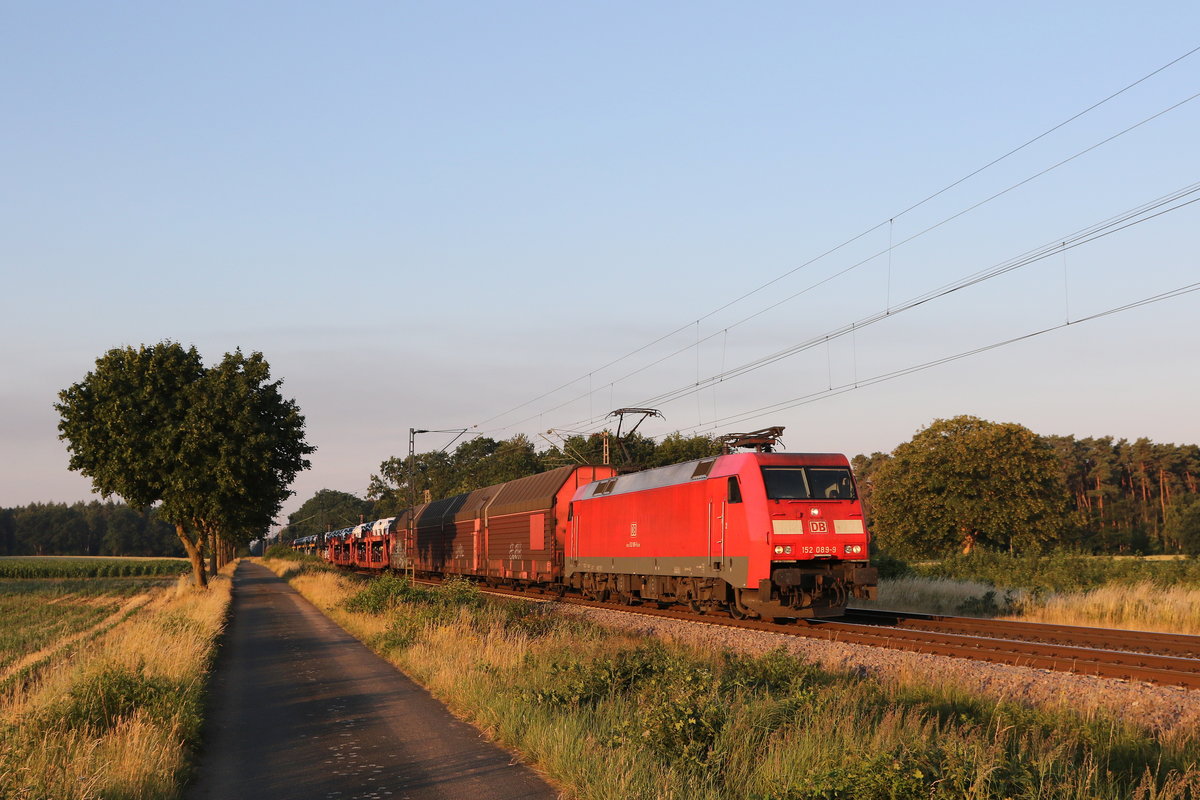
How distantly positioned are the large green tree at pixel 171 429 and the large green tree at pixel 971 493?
49.2 meters

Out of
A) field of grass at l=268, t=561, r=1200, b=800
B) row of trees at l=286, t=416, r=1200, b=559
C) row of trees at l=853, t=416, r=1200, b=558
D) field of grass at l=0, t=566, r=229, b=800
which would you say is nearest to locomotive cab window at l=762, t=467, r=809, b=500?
field of grass at l=268, t=561, r=1200, b=800

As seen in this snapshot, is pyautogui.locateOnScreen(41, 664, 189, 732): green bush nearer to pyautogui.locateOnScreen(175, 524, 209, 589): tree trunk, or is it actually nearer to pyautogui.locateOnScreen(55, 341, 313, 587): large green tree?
pyautogui.locateOnScreen(55, 341, 313, 587): large green tree

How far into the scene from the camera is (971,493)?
7300 centimetres

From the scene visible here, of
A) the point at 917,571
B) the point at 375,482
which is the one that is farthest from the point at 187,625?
the point at 375,482

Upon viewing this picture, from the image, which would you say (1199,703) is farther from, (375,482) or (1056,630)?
(375,482)

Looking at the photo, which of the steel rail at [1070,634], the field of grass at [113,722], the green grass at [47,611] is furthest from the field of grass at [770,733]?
the green grass at [47,611]

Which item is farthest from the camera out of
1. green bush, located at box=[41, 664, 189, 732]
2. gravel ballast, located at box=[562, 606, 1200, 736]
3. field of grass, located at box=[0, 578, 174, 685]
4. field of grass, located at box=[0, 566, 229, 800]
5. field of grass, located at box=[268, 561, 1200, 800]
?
field of grass, located at box=[0, 578, 174, 685]

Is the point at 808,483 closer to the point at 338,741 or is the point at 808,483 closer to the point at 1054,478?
the point at 338,741

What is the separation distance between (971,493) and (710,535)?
54335 mm

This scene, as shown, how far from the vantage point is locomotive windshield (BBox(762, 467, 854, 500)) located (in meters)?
22.8

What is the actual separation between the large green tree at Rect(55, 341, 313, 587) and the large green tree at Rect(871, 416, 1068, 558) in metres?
49.2

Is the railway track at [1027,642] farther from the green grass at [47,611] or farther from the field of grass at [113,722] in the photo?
the green grass at [47,611]

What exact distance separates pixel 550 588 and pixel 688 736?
32.7 m

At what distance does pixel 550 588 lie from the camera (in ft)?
137
